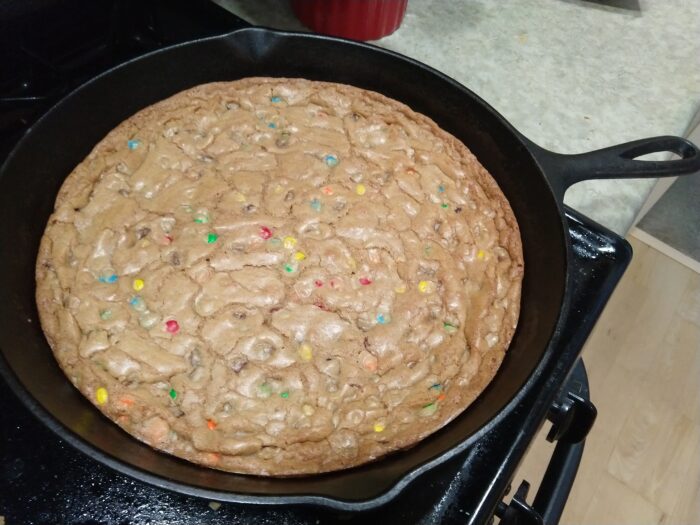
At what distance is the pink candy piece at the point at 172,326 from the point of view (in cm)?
107

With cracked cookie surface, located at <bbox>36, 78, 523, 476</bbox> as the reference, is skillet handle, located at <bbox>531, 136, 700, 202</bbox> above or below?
above

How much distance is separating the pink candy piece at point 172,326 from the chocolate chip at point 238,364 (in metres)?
0.13

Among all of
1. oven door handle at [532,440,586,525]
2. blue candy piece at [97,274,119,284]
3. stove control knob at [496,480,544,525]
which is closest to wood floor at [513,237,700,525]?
oven door handle at [532,440,586,525]

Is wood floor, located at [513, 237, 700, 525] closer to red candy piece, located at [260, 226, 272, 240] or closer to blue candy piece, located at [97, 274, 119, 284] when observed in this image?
red candy piece, located at [260, 226, 272, 240]

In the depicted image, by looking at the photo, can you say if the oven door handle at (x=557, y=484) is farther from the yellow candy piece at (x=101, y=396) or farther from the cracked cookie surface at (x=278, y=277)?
the yellow candy piece at (x=101, y=396)

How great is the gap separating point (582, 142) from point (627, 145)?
504 mm

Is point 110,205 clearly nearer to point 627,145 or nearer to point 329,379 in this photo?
point 329,379

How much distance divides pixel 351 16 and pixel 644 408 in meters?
1.88

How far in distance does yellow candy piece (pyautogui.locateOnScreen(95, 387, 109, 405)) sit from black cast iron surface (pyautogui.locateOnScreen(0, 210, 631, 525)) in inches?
3.9

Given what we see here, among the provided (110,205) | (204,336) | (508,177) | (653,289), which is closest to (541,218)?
(508,177)

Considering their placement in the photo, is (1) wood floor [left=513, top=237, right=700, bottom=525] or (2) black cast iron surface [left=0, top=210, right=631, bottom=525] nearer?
(2) black cast iron surface [left=0, top=210, right=631, bottom=525]

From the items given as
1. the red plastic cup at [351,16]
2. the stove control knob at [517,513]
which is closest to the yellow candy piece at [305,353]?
the stove control knob at [517,513]

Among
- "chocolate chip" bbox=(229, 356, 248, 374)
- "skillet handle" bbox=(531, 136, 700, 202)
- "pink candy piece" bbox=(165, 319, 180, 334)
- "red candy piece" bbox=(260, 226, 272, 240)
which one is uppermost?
"skillet handle" bbox=(531, 136, 700, 202)

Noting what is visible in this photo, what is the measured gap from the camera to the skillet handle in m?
1.11
